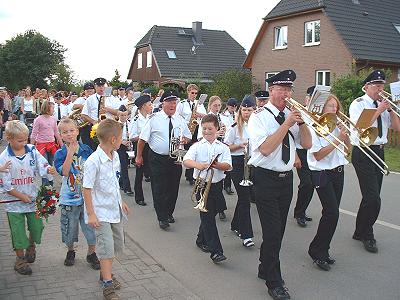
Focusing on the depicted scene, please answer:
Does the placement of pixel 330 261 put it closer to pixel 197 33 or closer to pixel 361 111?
pixel 361 111

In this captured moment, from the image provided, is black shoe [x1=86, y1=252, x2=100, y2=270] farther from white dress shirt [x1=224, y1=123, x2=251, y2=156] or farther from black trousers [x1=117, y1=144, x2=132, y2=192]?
black trousers [x1=117, y1=144, x2=132, y2=192]

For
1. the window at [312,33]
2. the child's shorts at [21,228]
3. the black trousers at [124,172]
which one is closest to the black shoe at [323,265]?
the child's shorts at [21,228]

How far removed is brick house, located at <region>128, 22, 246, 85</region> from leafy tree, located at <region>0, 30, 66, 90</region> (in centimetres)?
1389

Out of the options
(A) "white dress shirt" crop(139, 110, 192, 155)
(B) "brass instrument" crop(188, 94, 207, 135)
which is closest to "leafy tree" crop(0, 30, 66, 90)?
(B) "brass instrument" crop(188, 94, 207, 135)

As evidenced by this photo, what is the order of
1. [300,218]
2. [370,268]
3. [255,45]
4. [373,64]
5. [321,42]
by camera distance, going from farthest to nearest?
[255,45] < [321,42] < [373,64] < [300,218] < [370,268]

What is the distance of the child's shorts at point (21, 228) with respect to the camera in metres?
5.07

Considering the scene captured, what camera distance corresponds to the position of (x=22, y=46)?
57719mm

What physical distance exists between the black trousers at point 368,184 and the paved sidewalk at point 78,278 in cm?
271

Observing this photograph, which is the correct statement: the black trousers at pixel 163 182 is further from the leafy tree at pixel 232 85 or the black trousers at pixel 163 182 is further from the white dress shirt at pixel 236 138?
the leafy tree at pixel 232 85

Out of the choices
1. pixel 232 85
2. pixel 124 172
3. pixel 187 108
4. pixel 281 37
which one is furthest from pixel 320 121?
pixel 281 37

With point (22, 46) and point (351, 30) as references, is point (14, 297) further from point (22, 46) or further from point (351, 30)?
point (22, 46)

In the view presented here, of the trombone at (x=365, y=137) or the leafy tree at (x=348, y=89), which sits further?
the leafy tree at (x=348, y=89)

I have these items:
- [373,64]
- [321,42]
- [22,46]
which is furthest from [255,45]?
[22,46]

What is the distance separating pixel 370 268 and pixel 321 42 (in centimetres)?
2518
